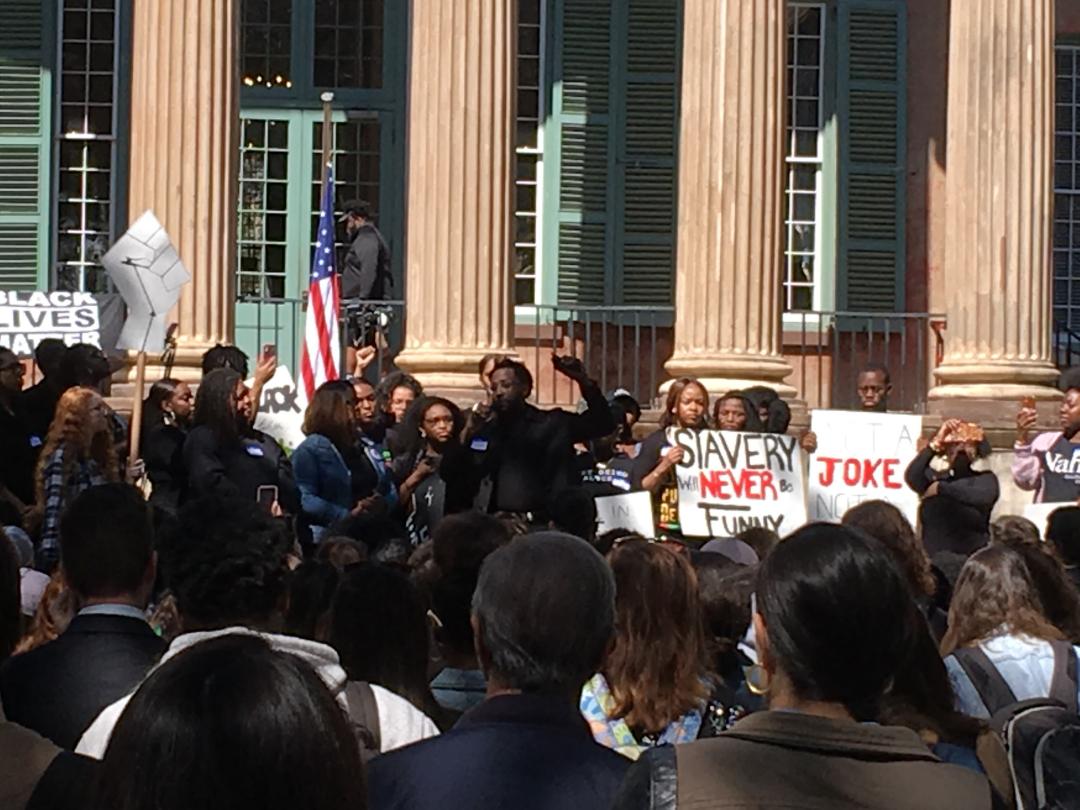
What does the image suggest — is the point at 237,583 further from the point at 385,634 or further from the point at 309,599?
the point at 309,599

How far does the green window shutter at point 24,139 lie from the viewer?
21.5m

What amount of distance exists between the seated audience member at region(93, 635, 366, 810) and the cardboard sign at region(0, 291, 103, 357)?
48.1ft

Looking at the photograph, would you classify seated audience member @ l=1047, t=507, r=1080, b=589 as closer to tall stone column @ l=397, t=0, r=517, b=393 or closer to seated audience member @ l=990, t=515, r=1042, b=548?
seated audience member @ l=990, t=515, r=1042, b=548

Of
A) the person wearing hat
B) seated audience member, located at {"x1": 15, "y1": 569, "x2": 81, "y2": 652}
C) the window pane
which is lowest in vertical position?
seated audience member, located at {"x1": 15, "y1": 569, "x2": 81, "y2": 652}

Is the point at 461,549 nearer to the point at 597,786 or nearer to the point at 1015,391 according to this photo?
the point at 597,786

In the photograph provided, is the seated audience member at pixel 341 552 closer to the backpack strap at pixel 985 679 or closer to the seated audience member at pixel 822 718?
the backpack strap at pixel 985 679

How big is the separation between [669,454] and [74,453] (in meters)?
4.39

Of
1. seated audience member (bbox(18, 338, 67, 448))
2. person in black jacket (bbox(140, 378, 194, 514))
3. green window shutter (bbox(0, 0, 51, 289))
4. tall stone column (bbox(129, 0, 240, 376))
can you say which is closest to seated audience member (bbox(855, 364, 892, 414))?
tall stone column (bbox(129, 0, 240, 376))

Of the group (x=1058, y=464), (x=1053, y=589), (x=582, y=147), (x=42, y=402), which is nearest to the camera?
(x=1053, y=589)

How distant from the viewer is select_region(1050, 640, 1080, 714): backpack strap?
22.1 ft

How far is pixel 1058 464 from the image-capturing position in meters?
15.1

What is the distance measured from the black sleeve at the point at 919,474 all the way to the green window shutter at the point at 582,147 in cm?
726

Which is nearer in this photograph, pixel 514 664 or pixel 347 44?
pixel 514 664

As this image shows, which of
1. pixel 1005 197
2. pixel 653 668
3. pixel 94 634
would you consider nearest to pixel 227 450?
pixel 653 668
